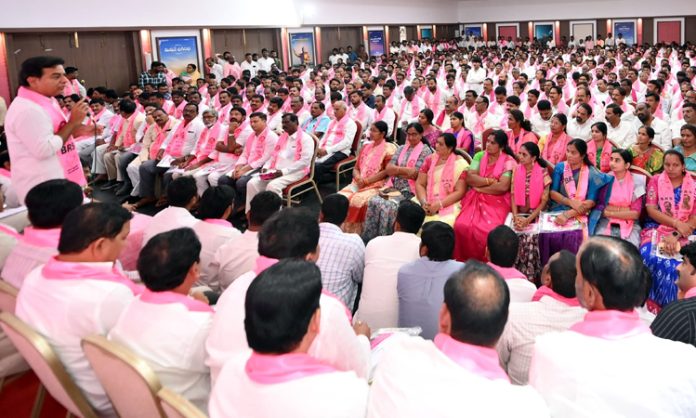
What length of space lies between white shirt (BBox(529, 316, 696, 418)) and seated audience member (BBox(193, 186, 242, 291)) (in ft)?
6.28

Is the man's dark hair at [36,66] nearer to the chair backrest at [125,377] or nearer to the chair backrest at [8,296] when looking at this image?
the chair backrest at [8,296]

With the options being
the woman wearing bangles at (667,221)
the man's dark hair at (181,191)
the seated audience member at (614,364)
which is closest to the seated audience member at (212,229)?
the man's dark hair at (181,191)

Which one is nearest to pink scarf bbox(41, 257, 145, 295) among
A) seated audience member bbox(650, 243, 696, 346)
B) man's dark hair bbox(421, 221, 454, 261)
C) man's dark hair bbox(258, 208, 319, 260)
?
man's dark hair bbox(258, 208, 319, 260)

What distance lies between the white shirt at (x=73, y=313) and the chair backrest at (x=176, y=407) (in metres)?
0.55

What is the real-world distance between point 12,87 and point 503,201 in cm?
1034

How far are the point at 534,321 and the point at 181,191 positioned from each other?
2232 mm

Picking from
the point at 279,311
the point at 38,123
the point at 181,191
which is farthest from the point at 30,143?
the point at 279,311

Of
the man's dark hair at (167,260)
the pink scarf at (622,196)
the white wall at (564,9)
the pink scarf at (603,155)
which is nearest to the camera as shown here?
the man's dark hair at (167,260)

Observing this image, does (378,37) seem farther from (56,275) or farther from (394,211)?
(56,275)

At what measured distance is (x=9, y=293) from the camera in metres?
2.21

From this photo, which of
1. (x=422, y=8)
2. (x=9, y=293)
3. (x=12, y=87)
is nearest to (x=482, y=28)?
(x=422, y=8)

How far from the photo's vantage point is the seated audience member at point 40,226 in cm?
253

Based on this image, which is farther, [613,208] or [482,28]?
[482,28]

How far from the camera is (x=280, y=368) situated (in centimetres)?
139
